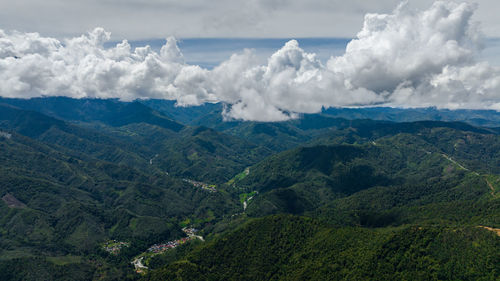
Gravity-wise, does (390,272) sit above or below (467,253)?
below

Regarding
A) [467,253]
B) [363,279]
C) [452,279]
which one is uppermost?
[467,253]

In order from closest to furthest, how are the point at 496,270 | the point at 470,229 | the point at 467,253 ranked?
1. the point at 496,270
2. the point at 467,253
3. the point at 470,229

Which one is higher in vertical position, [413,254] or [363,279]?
[413,254]

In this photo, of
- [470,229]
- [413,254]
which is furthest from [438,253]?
[470,229]

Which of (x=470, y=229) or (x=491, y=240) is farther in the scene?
(x=470, y=229)

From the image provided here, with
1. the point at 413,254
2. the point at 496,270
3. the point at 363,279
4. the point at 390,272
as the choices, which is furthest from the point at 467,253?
the point at 363,279

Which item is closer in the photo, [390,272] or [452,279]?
[452,279]

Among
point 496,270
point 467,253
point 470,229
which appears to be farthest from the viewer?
point 470,229

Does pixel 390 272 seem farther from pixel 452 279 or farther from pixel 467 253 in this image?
pixel 467 253

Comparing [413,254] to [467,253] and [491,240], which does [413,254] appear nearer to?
[467,253]
